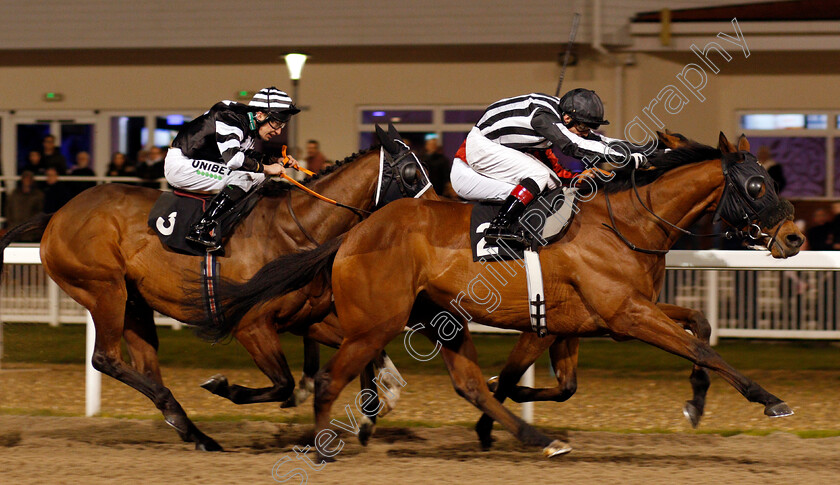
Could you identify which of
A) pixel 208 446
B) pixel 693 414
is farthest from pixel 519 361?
pixel 208 446

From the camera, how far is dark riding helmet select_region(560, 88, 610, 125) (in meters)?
4.77

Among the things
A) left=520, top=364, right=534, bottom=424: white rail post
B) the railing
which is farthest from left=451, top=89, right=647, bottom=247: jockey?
the railing

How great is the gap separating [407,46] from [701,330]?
25.3 ft

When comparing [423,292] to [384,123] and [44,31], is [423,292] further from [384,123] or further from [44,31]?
[44,31]

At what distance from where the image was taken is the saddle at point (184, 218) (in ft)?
16.9

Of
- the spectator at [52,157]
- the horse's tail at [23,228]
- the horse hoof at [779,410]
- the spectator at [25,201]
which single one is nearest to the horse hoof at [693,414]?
the horse hoof at [779,410]

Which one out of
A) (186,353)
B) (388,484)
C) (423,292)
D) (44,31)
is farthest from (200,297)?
(44,31)

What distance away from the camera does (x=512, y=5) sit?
11.4 metres

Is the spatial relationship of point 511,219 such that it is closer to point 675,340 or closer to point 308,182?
point 675,340

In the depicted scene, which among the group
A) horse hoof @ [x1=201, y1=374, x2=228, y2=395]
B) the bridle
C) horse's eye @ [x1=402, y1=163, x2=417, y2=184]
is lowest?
horse hoof @ [x1=201, y1=374, x2=228, y2=395]

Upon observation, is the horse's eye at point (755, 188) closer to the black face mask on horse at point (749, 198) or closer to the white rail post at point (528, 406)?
the black face mask on horse at point (749, 198)

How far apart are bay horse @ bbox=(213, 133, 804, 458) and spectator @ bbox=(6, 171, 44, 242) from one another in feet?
20.2

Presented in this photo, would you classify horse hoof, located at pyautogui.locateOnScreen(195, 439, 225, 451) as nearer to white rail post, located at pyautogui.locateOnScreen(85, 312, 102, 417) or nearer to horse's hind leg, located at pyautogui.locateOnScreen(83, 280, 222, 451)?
horse's hind leg, located at pyautogui.locateOnScreen(83, 280, 222, 451)

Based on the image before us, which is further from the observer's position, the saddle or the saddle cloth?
the saddle
